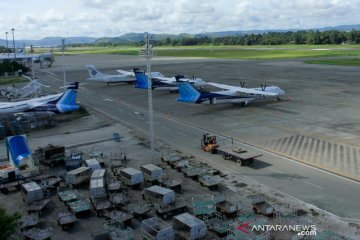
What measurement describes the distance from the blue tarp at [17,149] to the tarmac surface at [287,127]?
1910 cm

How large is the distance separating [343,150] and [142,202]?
87.3 feet

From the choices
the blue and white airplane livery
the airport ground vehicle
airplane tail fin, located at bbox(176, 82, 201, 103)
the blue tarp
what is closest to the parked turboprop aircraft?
the blue and white airplane livery

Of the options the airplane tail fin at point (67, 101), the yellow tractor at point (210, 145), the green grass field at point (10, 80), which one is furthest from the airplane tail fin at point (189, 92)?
the green grass field at point (10, 80)

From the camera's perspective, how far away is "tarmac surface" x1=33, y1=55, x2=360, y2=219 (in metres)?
37.2

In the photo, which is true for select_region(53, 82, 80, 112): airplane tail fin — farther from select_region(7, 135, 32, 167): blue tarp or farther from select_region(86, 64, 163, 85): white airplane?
select_region(86, 64, 163, 85): white airplane

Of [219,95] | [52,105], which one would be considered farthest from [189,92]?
[52,105]

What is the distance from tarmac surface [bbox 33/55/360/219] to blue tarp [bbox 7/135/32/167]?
752 inches

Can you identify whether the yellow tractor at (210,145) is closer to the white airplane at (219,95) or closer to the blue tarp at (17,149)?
the blue tarp at (17,149)

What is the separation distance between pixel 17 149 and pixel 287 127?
125 ft

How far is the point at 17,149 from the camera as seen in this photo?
44.8 metres

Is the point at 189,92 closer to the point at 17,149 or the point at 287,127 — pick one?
the point at 287,127

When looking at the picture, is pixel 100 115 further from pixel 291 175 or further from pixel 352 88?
pixel 352 88

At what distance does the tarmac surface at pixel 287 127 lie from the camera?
37.2 meters

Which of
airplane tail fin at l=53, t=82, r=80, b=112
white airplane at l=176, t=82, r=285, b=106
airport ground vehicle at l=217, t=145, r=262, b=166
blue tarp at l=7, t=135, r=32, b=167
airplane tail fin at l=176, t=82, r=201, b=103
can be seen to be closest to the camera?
airport ground vehicle at l=217, t=145, r=262, b=166
